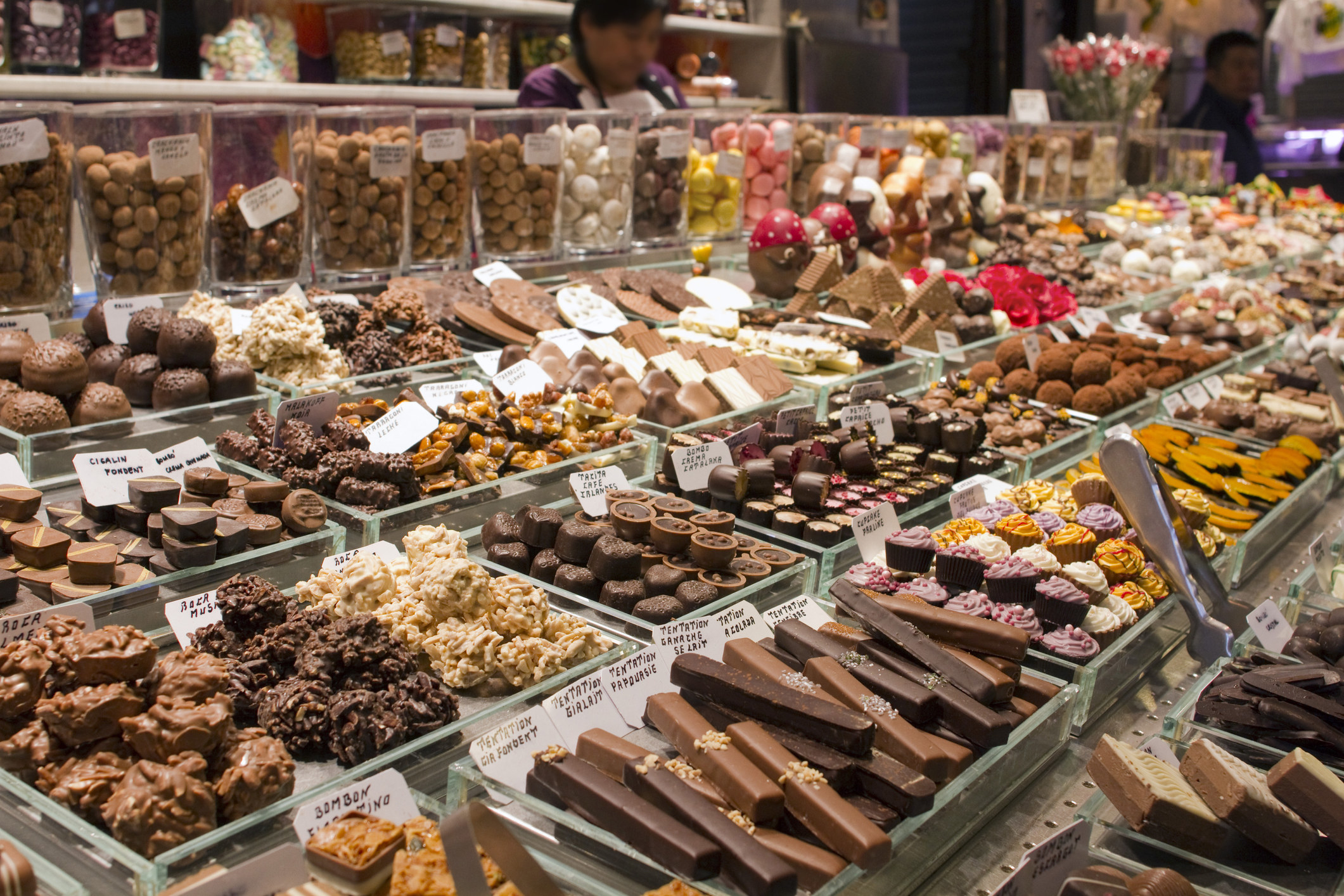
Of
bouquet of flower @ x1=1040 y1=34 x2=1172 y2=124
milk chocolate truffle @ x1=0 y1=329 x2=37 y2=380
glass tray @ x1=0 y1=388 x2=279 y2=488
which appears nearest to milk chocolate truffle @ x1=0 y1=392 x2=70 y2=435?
glass tray @ x1=0 y1=388 x2=279 y2=488

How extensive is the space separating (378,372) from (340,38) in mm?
3354

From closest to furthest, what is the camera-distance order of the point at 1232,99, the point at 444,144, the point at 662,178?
the point at 444,144, the point at 662,178, the point at 1232,99

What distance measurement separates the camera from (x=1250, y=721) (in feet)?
5.47

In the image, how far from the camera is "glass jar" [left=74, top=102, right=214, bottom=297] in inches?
101

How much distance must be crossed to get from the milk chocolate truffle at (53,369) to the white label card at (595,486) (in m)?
1.02

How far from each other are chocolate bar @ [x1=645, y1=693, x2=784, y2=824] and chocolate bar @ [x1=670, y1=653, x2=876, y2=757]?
39mm

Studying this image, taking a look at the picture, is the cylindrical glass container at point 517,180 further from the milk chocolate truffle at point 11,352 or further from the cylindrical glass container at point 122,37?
the cylindrical glass container at point 122,37

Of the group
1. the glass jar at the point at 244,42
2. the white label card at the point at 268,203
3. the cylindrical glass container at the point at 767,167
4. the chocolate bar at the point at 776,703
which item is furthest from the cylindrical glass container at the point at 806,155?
the chocolate bar at the point at 776,703

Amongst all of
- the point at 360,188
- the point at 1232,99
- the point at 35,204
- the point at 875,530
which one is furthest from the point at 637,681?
the point at 1232,99

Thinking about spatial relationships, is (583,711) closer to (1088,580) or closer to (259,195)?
(1088,580)

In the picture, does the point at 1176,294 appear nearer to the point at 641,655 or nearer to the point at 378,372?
the point at 378,372

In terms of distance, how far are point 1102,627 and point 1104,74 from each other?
5061 millimetres

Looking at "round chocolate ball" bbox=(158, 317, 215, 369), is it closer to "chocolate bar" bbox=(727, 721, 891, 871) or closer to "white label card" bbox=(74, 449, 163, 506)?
"white label card" bbox=(74, 449, 163, 506)

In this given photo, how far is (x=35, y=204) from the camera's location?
7.99 ft
